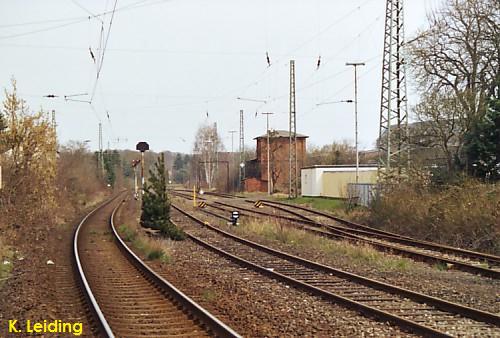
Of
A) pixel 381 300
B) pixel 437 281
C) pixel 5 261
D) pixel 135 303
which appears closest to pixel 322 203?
pixel 5 261

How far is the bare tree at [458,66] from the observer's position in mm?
A: 35125

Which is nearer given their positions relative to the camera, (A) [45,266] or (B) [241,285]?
(B) [241,285]

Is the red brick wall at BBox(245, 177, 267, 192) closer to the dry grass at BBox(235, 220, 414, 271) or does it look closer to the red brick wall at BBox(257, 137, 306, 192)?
the red brick wall at BBox(257, 137, 306, 192)

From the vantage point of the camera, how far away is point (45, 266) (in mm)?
18453

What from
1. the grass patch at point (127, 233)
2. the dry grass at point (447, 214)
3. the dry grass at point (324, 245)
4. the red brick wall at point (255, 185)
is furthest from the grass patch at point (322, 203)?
the red brick wall at point (255, 185)

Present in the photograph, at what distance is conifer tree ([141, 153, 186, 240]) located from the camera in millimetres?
26172

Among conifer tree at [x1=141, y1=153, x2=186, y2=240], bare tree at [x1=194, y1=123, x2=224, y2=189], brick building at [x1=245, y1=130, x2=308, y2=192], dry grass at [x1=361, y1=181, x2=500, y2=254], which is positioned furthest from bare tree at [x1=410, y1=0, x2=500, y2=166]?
bare tree at [x1=194, y1=123, x2=224, y2=189]

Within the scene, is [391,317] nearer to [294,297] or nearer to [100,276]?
[294,297]

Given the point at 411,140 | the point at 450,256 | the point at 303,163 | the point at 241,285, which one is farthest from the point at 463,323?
the point at 303,163

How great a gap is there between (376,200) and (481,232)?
1005 centimetres

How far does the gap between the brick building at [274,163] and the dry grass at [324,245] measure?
50.8m

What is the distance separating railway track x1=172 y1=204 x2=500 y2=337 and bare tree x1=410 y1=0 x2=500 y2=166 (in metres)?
18.8

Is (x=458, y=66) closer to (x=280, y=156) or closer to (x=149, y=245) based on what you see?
(x=149, y=245)

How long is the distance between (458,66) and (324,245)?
776 inches
